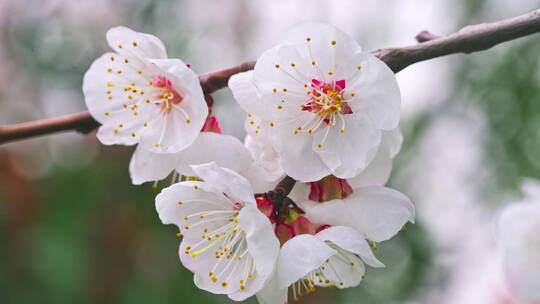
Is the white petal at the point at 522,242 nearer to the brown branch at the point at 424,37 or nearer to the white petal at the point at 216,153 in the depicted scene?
the brown branch at the point at 424,37

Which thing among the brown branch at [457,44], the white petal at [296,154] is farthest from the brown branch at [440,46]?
the white petal at [296,154]

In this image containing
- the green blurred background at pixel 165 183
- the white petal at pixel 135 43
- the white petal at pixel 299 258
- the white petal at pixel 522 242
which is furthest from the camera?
the green blurred background at pixel 165 183

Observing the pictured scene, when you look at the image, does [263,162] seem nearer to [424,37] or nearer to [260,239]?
[260,239]

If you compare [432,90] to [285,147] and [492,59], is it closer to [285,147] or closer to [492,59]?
[492,59]

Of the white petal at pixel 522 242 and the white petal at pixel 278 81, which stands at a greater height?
the white petal at pixel 278 81

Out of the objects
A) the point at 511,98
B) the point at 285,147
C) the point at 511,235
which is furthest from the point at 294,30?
the point at 511,98

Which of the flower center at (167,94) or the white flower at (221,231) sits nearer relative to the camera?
the white flower at (221,231)

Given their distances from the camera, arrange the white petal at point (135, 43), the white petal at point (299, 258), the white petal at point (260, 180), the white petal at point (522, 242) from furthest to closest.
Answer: the white petal at point (522, 242) < the white petal at point (135, 43) < the white petal at point (260, 180) < the white petal at point (299, 258)

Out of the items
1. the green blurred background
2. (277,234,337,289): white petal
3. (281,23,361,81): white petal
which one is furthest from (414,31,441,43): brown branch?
the green blurred background

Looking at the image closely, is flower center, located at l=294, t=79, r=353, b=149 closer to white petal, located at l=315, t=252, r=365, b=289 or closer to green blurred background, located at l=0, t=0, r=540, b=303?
white petal, located at l=315, t=252, r=365, b=289
